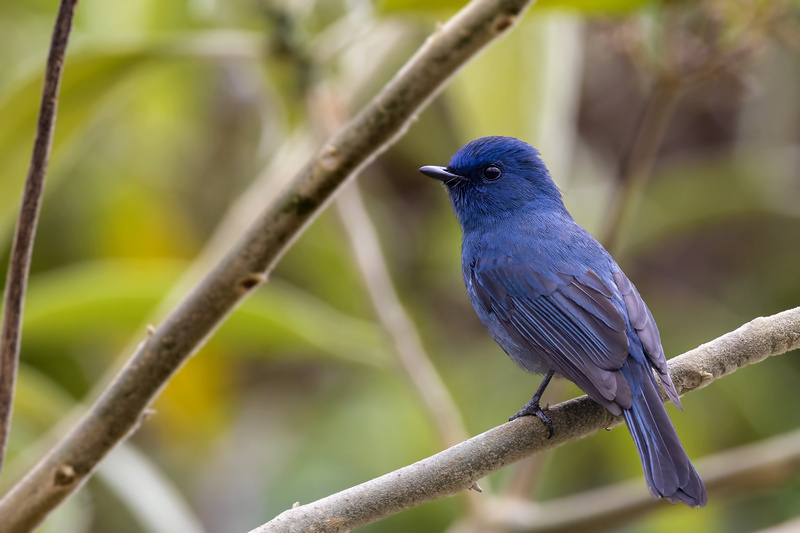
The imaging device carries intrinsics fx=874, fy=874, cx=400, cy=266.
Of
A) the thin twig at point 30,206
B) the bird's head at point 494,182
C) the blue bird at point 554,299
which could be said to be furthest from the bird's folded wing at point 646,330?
the thin twig at point 30,206

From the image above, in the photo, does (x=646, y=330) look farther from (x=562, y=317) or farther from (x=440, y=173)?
(x=440, y=173)

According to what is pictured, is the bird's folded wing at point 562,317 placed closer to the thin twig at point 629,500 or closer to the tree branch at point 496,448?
the tree branch at point 496,448

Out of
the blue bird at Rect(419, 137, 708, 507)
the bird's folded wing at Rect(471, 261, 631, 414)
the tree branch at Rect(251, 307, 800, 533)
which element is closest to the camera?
the tree branch at Rect(251, 307, 800, 533)

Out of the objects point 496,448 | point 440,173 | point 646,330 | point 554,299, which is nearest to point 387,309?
point 440,173

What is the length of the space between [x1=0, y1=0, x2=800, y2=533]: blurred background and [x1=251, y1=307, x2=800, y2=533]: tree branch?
656 mm

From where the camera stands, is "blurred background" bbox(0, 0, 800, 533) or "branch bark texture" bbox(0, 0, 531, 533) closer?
"branch bark texture" bbox(0, 0, 531, 533)

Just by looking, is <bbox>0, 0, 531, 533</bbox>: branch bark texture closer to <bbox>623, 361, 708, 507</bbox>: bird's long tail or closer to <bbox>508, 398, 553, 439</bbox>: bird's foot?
<bbox>508, 398, 553, 439</bbox>: bird's foot

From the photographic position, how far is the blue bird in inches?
60.2

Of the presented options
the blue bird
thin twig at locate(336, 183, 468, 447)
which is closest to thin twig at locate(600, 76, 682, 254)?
the blue bird

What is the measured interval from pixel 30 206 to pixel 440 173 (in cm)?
105

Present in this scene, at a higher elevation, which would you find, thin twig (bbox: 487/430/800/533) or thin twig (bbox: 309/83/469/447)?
thin twig (bbox: 309/83/469/447)

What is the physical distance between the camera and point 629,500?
2150 millimetres

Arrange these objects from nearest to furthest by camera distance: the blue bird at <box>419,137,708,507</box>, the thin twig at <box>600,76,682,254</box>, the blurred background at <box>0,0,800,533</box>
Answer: the blue bird at <box>419,137,708,507</box> < the thin twig at <box>600,76,682,254</box> < the blurred background at <box>0,0,800,533</box>

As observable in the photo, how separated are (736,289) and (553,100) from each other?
5.56ft
